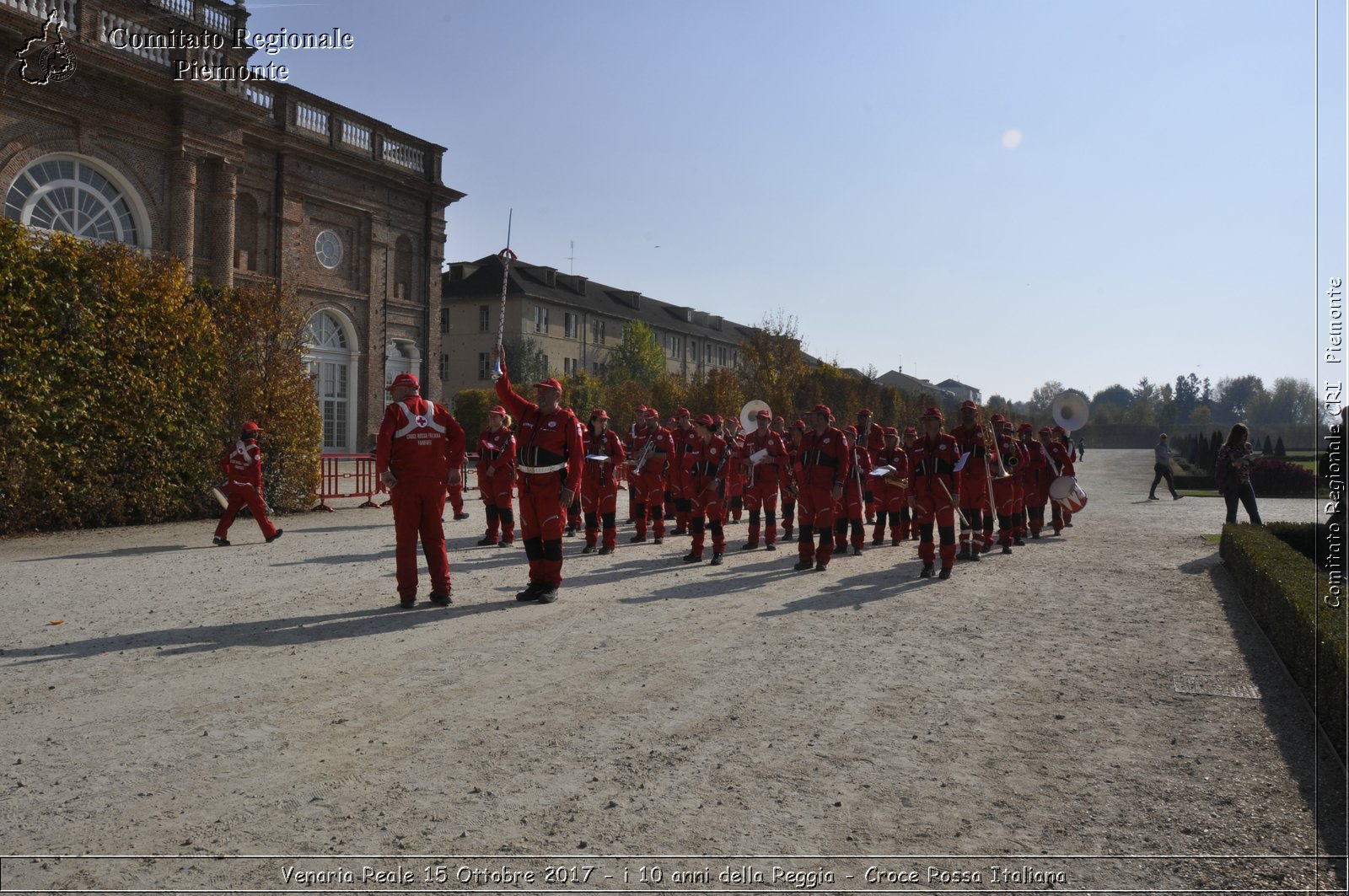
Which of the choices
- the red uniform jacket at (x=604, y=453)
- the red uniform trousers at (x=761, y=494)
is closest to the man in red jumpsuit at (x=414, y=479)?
the red uniform jacket at (x=604, y=453)

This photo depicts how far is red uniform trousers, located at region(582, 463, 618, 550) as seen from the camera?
13.7 m

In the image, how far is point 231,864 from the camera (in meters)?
3.70

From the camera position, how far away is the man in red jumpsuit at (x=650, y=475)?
15422mm

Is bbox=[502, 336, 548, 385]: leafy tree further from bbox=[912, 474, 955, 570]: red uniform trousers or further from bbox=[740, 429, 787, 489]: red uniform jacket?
bbox=[912, 474, 955, 570]: red uniform trousers

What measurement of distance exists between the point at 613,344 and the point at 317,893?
68.6 meters

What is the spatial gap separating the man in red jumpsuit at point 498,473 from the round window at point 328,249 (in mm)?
22193

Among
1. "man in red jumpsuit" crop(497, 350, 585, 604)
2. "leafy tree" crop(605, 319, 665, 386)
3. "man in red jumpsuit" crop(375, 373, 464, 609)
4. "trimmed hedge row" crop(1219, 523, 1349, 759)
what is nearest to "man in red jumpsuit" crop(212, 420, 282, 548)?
"man in red jumpsuit" crop(375, 373, 464, 609)

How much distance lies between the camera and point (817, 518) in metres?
12.3

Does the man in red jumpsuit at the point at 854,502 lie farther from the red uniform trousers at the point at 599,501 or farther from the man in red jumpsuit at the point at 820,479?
the red uniform trousers at the point at 599,501

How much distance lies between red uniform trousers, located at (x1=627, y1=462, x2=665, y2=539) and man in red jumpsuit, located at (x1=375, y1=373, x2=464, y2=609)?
634cm

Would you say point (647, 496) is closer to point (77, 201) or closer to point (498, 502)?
point (498, 502)

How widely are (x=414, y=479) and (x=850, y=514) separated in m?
7.48

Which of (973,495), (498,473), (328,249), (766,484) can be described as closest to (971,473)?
(973,495)

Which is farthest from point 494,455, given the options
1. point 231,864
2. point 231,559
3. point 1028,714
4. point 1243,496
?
point 1243,496
